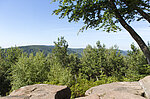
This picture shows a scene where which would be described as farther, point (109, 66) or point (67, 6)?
point (109, 66)

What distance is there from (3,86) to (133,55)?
33441 mm

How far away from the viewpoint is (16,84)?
1538 cm

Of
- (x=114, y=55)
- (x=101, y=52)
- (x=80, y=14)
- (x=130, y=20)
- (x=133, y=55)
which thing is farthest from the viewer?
(x=101, y=52)

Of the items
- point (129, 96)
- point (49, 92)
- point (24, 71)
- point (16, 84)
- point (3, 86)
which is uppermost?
point (129, 96)

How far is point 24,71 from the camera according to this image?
16062 millimetres

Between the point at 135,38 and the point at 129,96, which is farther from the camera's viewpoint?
the point at 135,38

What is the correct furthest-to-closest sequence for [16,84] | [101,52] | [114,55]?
[101,52]
[114,55]
[16,84]

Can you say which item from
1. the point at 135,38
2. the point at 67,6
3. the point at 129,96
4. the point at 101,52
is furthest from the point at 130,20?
the point at 101,52

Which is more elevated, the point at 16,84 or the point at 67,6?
the point at 67,6

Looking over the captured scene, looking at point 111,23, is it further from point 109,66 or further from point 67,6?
point 109,66

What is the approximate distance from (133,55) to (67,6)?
834 inches

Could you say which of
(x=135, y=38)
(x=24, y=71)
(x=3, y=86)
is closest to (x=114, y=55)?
(x=24, y=71)

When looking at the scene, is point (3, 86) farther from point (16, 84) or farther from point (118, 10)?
point (118, 10)

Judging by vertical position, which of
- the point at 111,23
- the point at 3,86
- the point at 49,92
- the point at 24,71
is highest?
the point at 111,23
